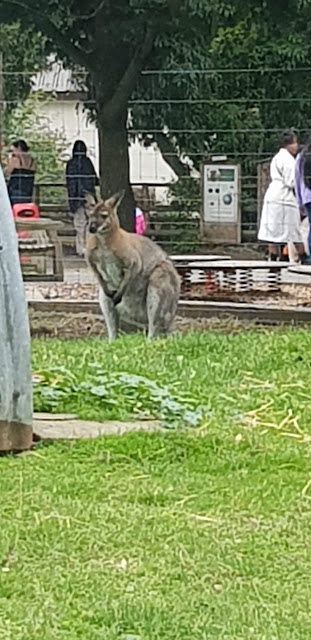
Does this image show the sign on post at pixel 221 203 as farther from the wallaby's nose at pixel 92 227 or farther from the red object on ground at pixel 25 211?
the wallaby's nose at pixel 92 227

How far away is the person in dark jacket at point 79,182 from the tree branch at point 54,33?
39.4 inches

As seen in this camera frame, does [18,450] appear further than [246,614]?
Yes

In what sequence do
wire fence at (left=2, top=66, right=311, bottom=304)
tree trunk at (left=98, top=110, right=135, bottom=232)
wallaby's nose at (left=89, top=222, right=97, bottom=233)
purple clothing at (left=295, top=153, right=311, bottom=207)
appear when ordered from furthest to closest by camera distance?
1. wire fence at (left=2, top=66, right=311, bottom=304)
2. tree trunk at (left=98, top=110, right=135, bottom=232)
3. purple clothing at (left=295, top=153, right=311, bottom=207)
4. wallaby's nose at (left=89, top=222, right=97, bottom=233)

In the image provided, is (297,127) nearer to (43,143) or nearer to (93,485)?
(43,143)

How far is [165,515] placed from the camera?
437 cm

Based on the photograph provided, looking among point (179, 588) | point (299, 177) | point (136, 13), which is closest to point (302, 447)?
point (179, 588)

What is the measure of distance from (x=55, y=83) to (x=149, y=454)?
1825 cm

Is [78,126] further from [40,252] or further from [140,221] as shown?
[40,252]

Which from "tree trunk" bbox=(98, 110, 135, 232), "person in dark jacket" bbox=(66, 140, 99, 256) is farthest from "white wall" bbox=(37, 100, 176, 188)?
"tree trunk" bbox=(98, 110, 135, 232)

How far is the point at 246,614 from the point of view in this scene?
11.5 ft

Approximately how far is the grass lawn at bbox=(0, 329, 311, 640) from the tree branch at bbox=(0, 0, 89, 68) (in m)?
8.43

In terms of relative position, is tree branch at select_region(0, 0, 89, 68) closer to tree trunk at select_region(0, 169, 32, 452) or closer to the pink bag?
the pink bag

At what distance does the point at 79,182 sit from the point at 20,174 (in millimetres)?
752

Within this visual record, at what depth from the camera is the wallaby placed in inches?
391
